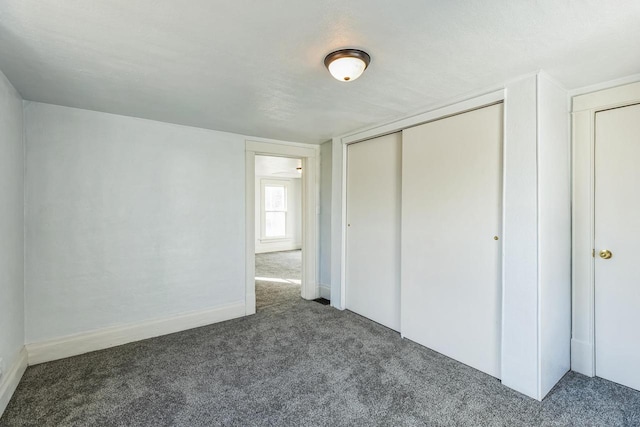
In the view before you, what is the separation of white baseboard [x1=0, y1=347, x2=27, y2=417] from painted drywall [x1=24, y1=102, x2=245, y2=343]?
0.21 meters

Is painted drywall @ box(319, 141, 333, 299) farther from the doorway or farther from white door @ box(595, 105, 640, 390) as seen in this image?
white door @ box(595, 105, 640, 390)

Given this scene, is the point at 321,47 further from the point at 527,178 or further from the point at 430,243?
the point at 430,243

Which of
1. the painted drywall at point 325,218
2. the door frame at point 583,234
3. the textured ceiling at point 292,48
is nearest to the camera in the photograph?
the textured ceiling at point 292,48

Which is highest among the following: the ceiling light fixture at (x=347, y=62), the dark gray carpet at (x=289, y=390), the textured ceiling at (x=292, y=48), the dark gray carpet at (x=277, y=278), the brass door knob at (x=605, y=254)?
the textured ceiling at (x=292, y=48)

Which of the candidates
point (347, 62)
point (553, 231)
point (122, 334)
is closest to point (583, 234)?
point (553, 231)

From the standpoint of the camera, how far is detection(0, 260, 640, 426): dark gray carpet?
1902 millimetres

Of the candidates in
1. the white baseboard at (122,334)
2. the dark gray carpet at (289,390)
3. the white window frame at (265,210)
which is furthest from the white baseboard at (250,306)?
the white window frame at (265,210)

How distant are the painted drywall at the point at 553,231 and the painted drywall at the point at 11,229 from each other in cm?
364

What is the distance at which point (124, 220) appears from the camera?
302 cm

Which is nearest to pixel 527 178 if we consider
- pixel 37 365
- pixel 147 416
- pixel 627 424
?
pixel 627 424

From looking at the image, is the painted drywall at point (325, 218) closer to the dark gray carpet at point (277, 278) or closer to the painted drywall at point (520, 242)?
the dark gray carpet at point (277, 278)

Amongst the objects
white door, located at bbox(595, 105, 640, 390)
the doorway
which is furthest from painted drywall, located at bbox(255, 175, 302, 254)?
white door, located at bbox(595, 105, 640, 390)

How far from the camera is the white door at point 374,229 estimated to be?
327 cm

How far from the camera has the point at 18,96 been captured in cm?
240
